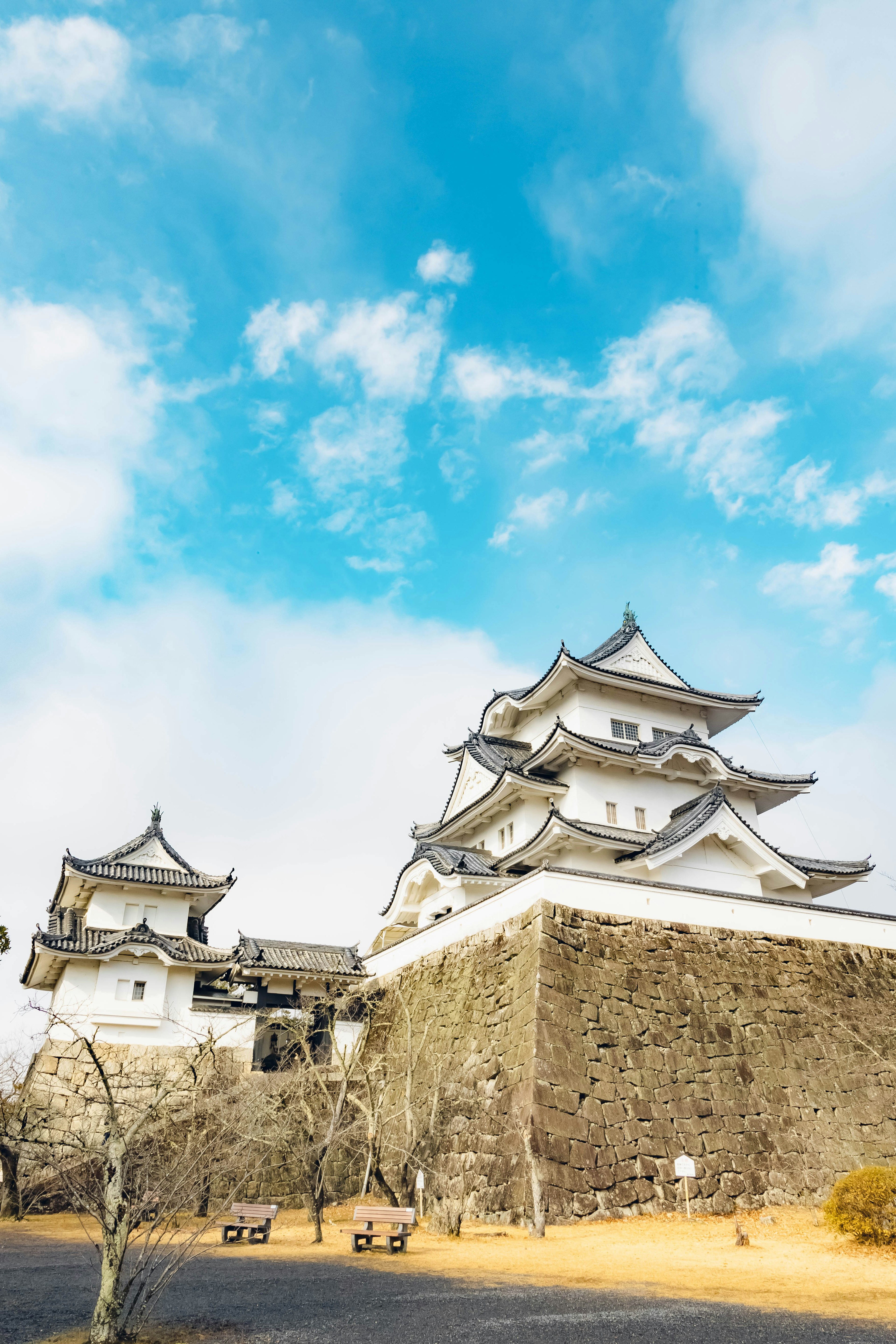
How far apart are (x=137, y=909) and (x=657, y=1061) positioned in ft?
42.1

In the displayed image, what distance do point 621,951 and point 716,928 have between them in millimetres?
2288

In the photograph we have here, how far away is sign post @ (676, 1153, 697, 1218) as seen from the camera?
11.6m

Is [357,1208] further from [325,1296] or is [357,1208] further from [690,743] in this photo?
[690,743]

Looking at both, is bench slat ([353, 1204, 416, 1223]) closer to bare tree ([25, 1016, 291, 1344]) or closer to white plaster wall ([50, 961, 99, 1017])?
bare tree ([25, 1016, 291, 1344])

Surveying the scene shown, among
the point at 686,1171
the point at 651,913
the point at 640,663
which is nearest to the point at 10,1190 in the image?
the point at 686,1171

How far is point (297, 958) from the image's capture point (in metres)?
19.5

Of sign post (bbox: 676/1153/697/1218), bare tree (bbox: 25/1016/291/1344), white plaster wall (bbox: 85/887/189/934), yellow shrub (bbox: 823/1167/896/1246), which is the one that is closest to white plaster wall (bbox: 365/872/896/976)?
sign post (bbox: 676/1153/697/1218)

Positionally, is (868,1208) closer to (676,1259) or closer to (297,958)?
(676,1259)

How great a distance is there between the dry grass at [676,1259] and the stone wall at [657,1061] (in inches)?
21.9

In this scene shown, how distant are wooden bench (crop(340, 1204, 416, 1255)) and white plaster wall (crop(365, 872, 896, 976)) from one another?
505cm

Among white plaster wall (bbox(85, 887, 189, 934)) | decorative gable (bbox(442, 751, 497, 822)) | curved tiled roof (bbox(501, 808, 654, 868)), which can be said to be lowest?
white plaster wall (bbox(85, 887, 189, 934))

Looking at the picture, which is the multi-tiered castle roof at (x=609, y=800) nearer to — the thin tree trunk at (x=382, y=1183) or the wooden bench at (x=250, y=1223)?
the thin tree trunk at (x=382, y=1183)

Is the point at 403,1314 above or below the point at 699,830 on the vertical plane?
below

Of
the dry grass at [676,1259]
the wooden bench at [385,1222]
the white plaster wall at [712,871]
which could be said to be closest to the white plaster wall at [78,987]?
the dry grass at [676,1259]
